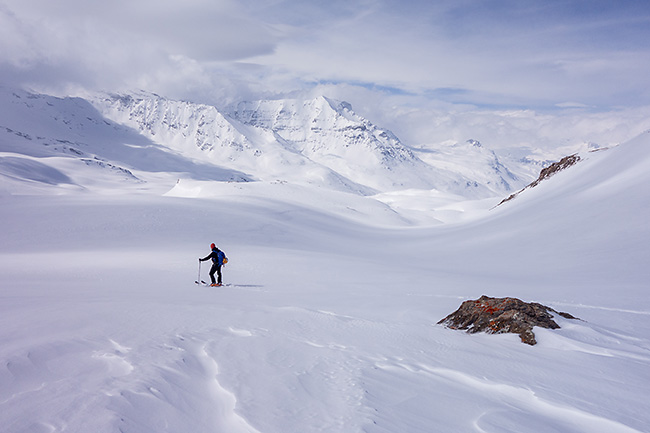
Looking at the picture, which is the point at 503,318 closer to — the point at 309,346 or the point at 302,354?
the point at 309,346

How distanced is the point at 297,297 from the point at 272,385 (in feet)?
25.4

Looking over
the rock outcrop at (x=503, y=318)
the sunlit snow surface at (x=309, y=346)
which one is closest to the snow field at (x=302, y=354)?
the sunlit snow surface at (x=309, y=346)

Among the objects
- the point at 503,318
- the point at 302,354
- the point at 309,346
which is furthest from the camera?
the point at 503,318

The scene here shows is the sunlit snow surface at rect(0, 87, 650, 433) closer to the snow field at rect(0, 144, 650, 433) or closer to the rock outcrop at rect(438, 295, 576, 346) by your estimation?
the snow field at rect(0, 144, 650, 433)

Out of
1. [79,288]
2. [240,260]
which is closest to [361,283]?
[240,260]

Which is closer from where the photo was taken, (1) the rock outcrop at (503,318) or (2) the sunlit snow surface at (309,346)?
(2) the sunlit snow surface at (309,346)

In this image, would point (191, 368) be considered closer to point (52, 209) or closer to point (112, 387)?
point (112, 387)

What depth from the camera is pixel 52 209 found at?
2958 centimetres

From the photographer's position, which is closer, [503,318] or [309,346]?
[309,346]

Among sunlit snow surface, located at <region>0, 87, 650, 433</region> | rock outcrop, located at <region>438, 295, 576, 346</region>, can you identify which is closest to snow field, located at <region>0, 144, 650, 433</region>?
sunlit snow surface, located at <region>0, 87, 650, 433</region>

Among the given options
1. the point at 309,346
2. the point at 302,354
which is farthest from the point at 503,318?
the point at 302,354

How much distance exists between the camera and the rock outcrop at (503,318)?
25.9 feet

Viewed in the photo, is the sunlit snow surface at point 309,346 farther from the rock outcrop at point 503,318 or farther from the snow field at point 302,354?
the rock outcrop at point 503,318

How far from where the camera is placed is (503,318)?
8312 mm
